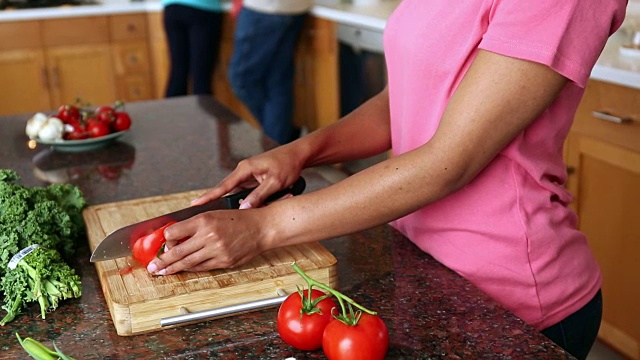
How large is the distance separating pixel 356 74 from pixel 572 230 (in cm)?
276

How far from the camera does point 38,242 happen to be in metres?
1.21

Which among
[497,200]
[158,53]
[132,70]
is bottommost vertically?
[132,70]

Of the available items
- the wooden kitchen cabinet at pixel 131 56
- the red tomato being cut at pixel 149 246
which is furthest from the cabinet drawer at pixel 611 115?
the wooden kitchen cabinet at pixel 131 56

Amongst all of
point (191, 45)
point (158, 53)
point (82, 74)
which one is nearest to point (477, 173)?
point (191, 45)

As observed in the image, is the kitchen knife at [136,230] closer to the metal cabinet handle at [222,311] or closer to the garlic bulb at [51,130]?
the metal cabinet handle at [222,311]

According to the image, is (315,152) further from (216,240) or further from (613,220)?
(613,220)

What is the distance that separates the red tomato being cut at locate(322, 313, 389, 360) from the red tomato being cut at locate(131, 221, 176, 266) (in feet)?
1.04

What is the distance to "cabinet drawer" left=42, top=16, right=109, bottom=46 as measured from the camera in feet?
15.3

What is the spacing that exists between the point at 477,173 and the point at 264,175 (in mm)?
358

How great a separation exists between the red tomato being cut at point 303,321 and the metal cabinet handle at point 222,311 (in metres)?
0.13

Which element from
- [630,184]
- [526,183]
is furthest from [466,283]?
[630,184]

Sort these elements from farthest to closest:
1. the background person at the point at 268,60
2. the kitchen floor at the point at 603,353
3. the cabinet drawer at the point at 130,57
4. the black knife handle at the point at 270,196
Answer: the cabinet drawer at the point at 130,57 → the background person at the point at 268,60 → the kitchen floor at the point at 603,353 → the black knife handle at the point at 270,196

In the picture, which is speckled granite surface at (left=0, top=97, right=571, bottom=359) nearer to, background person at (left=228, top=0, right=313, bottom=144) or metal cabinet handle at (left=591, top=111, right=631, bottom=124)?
metal cabinet handle at (left=591, top=111, right=631, bottom=124)

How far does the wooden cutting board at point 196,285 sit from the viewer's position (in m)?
1.06
